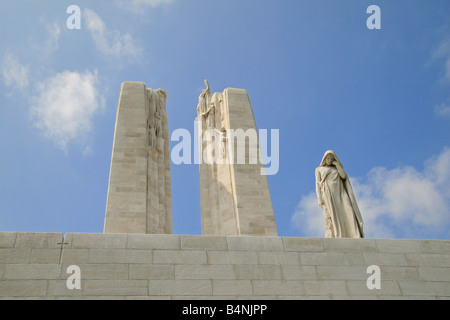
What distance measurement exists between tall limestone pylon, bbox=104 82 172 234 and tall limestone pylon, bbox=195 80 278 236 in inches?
55.8

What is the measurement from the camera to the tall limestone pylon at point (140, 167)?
14258 mm

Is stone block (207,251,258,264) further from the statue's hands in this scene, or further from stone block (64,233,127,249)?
the statue's hands

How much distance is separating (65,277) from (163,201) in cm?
741

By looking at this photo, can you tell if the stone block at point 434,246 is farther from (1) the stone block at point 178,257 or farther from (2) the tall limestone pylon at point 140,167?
(2) the tall limestone pylon at point 140,167

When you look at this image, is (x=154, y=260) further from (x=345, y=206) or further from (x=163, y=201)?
(x=163, y=201)

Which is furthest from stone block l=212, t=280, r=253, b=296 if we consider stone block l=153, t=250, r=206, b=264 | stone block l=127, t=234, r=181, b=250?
stone block l=127, t=234, r=181, b=250

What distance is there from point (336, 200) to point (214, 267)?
168 inches

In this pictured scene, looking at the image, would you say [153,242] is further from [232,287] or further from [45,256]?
[45,256]

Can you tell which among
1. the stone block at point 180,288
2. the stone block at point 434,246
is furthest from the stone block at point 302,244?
the stone block at point 434,246

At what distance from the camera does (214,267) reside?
32.1 ft

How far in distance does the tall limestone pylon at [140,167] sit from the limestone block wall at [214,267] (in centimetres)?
437

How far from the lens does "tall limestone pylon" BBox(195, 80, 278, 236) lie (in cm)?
1501

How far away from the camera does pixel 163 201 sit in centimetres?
1638
